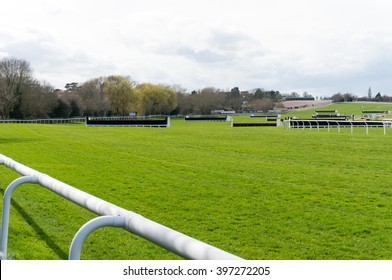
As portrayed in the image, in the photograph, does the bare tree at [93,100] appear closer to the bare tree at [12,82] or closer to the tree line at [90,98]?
the tree line at [90,98]

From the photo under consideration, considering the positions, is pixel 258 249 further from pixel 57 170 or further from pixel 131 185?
pixel 57 170

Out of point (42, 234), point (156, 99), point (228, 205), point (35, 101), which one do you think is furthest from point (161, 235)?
point (156, 99)

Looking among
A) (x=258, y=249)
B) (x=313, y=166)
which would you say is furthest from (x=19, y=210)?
(x=313, y=166)

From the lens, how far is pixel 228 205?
26.2 ft

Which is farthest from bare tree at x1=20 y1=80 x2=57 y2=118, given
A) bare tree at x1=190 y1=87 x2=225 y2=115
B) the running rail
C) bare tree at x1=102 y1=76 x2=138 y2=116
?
the running rail

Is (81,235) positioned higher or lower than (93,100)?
lower

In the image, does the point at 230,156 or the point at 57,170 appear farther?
the point at 230,156

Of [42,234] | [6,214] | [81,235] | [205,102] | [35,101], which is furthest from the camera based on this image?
[205,102]

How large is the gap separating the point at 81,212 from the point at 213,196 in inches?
95.4

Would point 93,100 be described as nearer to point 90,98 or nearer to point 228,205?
point 90,98

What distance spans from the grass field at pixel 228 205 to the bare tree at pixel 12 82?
58407mm

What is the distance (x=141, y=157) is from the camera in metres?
15.6

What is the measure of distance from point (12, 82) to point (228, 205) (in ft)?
234

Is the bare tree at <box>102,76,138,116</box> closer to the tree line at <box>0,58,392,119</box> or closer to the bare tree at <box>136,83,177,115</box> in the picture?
the tree line at <box>0,58,392,119</box>
